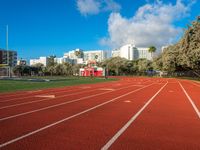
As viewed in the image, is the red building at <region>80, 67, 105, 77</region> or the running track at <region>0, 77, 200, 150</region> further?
the red building at <region>80, 67, 105, 77</region>

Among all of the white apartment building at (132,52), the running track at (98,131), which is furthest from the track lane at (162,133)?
the white apartment building at (132,52)

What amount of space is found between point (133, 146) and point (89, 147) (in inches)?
39.4

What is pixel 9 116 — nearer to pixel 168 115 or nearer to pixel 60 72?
pixel 168 115

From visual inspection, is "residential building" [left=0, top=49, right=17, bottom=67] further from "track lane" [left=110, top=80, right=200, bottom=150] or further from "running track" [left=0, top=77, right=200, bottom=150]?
"track lane" [left=110, top=80, right=200, bottom=150]

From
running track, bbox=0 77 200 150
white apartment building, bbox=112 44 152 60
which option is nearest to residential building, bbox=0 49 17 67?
white apartment building, bbox=112 44 152 60

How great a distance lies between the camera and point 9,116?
9.55 meters

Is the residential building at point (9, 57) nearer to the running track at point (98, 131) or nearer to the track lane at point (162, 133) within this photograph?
the running track at point (98, 131)

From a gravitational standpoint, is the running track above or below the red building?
below

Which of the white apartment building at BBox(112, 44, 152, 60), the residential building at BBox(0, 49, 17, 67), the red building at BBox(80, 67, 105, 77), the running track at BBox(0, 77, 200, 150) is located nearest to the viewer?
the running track at BBox(0, 77, 200, 150)

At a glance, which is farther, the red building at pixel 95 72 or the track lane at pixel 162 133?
the red building at pixel 95 72

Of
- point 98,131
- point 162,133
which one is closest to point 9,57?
point 98,131

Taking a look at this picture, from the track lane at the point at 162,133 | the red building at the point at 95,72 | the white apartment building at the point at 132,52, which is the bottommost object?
the track lane at the point at 162,133

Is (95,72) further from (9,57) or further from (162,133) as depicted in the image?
(162,133)

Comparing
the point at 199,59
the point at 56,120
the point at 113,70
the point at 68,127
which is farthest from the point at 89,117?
the point at 113,70
